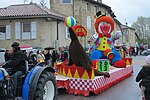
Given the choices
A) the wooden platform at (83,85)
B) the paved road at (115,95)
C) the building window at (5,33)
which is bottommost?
the paved road at (115,95)

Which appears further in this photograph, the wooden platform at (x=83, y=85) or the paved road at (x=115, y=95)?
the wooden platform at (x=83, y=85)

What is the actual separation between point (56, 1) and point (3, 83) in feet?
107

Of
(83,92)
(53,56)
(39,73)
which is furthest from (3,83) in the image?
(53,56)

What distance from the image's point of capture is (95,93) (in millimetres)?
10164

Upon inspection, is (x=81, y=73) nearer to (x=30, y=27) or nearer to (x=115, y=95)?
(x=115, y=95)

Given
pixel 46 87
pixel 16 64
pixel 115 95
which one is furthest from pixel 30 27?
pixel 16 64

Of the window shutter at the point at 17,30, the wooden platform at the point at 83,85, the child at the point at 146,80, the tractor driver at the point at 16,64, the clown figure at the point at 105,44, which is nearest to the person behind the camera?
the child at the point at 146,80

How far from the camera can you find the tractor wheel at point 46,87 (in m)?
7.11

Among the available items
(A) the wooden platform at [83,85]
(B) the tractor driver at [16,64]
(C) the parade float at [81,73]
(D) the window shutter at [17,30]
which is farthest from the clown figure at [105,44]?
(D) the window shutter at [17,30]

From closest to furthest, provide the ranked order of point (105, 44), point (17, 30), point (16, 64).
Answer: point (16, 64), point (105, 44), point (17, 30)

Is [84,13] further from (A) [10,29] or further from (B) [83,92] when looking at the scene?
(B) [83,92]

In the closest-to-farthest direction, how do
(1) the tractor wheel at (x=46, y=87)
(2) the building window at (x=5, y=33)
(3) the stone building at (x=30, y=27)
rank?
(1) the tractor wheel at (x=46, y=87), (3) the stone building at (x=30, y=27), (2) the building window at (x=5, y=33)

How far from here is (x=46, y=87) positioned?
7898 mm

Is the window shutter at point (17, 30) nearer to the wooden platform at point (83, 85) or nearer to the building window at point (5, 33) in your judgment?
the building window at point (5, 33)
